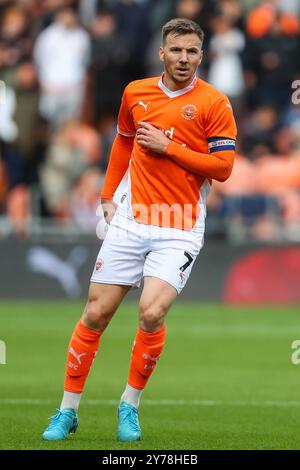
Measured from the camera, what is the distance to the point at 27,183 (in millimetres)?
19484

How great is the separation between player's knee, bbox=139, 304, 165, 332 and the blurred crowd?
35.6 ft

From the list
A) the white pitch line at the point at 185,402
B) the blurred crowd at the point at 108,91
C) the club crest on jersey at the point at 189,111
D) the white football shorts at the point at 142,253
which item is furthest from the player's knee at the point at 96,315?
the blurred crowd at the point at 108,91

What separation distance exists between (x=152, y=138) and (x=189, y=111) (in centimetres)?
30

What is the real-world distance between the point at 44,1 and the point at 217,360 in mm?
10358

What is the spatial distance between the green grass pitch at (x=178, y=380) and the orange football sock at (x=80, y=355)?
0.35 m

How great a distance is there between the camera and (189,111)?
25.6ft

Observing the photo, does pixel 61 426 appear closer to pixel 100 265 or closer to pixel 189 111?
pixel 100 265

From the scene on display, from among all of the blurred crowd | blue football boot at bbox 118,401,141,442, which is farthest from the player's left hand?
the blurred crowd

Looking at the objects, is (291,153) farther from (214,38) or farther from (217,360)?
(217,360)

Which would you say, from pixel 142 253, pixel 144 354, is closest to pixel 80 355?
pixel 144 354

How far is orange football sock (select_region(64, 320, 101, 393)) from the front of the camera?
785 cm

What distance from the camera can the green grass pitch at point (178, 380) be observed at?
805 centimetres

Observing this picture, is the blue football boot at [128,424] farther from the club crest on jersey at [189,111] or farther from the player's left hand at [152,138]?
the club crest on jersey at [189,111]

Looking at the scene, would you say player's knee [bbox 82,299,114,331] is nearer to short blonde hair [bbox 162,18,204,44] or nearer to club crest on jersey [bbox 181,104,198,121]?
club crest on jersey [bbox 181,104,198,121]
